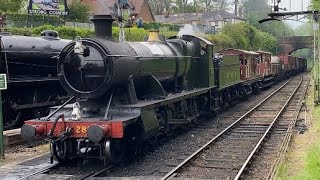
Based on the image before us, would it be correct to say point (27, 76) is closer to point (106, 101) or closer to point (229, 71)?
point (106, 101)

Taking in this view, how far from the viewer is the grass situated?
6.96 m

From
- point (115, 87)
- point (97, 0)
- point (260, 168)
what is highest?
point (97, 0)

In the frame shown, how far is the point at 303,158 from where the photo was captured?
10805mm

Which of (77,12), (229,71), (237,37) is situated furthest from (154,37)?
(237,37)

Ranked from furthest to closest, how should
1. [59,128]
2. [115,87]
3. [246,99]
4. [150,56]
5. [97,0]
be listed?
1. [97,0]
2. [246,99]
3. [150,56]
4. [115,87]
5. [59,128]

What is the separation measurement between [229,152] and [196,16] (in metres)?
66.1

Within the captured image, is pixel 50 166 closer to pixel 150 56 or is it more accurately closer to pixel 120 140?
pixel 120 140

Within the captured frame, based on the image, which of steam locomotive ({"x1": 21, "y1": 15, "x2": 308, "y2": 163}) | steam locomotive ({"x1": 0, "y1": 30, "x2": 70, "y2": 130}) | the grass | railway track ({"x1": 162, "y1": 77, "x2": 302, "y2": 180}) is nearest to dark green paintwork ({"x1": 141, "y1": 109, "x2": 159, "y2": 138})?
steam locomotive ({"x1": 21, "y1": 15, "x2": 308, "y2": 163})

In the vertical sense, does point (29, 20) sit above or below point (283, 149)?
above

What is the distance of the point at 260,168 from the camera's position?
1018 cm

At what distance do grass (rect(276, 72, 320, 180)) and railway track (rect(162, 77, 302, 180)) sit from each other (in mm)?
810

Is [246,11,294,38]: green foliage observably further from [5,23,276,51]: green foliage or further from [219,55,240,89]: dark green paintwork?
[219,55,240,89]: dark green paintwork

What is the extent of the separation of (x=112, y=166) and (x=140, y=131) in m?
0.97

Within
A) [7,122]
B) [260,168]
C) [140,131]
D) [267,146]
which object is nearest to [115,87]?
[140,131]
